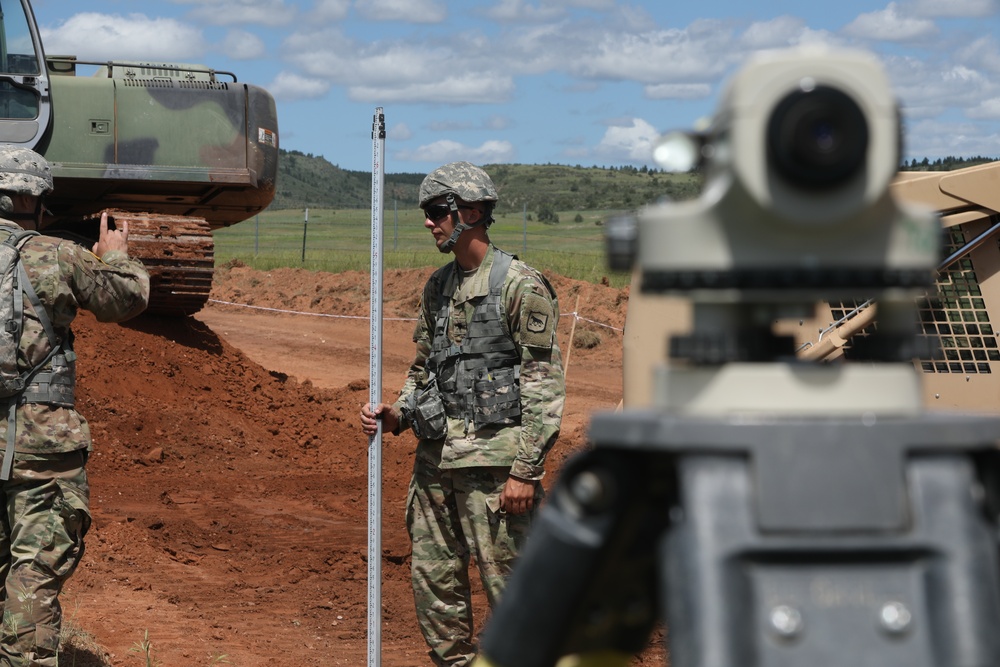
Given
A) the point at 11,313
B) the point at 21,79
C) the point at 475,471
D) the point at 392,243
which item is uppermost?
the point at 392,243

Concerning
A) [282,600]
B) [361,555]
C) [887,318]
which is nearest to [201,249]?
[361,555]

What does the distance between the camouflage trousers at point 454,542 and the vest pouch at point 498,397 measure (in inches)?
7.4

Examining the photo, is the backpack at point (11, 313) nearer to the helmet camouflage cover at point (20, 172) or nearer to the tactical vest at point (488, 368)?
the helmet camouflage cover at point (20, 172)

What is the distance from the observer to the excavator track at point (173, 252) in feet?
39.5

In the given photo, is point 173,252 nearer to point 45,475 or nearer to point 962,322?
point 45,475

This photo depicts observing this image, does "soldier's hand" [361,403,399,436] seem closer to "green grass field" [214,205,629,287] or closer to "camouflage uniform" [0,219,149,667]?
"camouflage uniform" [0,219,149,667]

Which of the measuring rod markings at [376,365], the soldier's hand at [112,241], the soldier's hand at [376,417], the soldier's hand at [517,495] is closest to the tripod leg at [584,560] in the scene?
the measuring rod markings at [376,365]

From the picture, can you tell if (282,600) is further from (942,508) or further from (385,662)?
(942,508)

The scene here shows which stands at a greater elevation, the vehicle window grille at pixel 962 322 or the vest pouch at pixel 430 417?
the vehicle window grille at pixel 962 322

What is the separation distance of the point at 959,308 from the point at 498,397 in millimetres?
2719

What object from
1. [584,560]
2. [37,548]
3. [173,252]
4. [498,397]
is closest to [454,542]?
[498,397]

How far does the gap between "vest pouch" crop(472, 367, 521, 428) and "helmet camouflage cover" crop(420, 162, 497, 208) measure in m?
0.66

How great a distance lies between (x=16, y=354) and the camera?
451 cm

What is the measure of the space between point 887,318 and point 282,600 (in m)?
6.00
